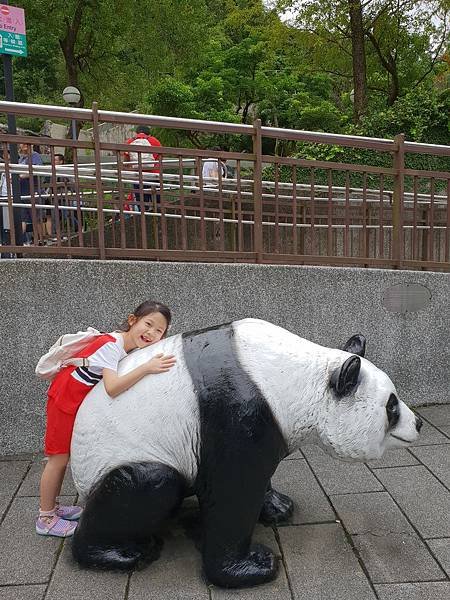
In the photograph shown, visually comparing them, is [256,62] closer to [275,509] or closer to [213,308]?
[213,308]

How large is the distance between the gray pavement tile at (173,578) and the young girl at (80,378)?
2.01ft

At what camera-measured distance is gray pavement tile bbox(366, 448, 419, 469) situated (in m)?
4.07

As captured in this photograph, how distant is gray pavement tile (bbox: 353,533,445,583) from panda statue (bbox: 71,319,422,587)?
1.75ft

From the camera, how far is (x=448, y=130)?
13.4 meters

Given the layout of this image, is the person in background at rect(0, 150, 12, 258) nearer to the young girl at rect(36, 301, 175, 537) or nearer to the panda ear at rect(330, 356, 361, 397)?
the young girl at rect(36, 301, 175, 537)

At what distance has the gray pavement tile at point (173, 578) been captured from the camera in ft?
8.71

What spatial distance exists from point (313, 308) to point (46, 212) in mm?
3399

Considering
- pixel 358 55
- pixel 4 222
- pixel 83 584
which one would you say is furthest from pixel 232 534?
pixel 358 55

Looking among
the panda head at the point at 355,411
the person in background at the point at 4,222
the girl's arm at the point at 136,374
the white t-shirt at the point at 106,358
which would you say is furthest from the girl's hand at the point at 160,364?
the person in background at the point at 4,222

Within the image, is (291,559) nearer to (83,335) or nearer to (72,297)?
(83,335)

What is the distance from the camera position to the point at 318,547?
302 centimetres

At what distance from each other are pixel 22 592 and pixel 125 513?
0.67 m

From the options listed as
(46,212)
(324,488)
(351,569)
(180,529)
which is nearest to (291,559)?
(351,569)

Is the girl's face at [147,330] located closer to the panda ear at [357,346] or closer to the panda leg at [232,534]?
the panda leg at [232,534]
